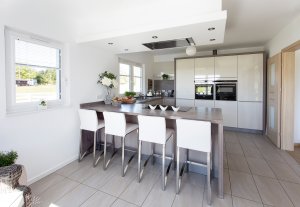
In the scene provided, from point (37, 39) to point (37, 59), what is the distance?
10.7 inches

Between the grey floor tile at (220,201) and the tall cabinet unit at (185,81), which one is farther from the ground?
the tall cabinet unit at (185,81)

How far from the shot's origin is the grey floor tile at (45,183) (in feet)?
6.84

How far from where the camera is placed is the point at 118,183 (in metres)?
2.23

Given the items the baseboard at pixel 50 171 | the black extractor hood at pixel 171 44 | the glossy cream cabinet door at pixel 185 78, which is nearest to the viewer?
the baseboard at pixel 50 171

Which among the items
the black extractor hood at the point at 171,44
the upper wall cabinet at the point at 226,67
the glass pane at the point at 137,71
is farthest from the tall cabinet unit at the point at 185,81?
the black extractor hood at the point at 171,44

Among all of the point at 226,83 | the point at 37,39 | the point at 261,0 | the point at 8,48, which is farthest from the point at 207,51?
the point at 8,48

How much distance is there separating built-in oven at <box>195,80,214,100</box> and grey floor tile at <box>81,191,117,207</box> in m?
3.69

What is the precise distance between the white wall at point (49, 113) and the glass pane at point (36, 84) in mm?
193

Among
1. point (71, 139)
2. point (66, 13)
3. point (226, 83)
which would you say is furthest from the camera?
point (226, 83)

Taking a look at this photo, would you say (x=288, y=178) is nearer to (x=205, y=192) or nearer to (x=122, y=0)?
(x=205, y=192)

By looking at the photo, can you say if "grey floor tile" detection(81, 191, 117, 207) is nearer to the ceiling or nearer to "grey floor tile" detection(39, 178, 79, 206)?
"grey floor tile" detection(39, 178, 79, 206)

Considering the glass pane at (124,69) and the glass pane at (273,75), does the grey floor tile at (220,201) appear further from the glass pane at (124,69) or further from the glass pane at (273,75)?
the glass pane at (124,69)

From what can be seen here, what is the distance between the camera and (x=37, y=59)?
7.66ft

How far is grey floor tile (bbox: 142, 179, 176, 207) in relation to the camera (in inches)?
72.2
